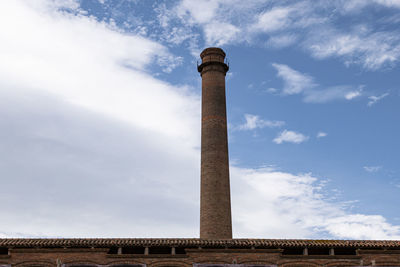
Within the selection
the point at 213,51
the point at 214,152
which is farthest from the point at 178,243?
the point at 213,51

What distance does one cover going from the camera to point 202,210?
32500mm

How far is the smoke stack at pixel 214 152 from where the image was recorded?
3180 cm

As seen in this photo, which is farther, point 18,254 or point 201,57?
point 201,57

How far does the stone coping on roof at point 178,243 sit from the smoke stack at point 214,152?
9.50 metres

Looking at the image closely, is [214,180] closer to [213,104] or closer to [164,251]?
[213,104]

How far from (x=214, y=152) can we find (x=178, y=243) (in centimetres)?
1319

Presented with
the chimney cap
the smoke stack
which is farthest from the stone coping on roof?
the chimney cap

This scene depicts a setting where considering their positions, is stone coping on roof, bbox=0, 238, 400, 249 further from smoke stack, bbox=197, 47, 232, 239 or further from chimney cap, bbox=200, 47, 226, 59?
chimney cap, bbox=200, 47, 226, 59

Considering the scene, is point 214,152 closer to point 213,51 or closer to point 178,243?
point 213,51

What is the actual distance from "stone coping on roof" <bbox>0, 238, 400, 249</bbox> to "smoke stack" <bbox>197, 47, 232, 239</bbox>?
374 inches

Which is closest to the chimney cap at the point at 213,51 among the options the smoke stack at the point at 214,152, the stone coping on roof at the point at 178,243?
the smoke stack at the point at 214,152

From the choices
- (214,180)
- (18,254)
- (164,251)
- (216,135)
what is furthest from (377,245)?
(18,254)

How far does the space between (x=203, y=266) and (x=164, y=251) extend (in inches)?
84.7

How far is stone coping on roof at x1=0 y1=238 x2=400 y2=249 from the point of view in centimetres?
2142
